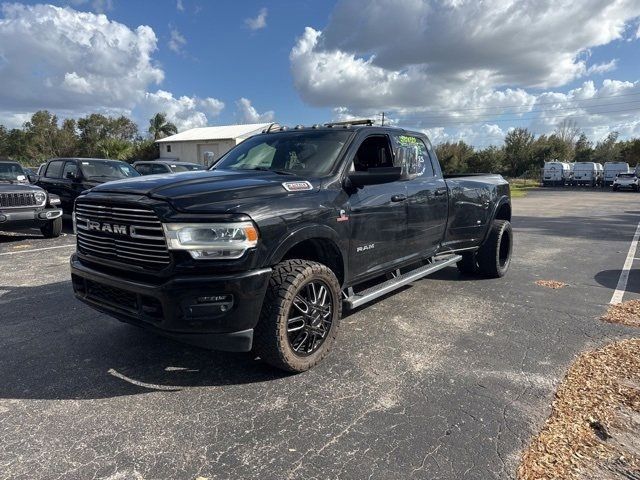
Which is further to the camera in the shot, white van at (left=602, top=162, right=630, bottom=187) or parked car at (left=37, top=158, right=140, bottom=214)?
white van at (left=602, top=162, right=630, bottom=187)

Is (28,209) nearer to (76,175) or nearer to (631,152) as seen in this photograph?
(76,175)

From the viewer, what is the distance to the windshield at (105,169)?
11430 millimetres

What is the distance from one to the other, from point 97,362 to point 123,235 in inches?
46.0

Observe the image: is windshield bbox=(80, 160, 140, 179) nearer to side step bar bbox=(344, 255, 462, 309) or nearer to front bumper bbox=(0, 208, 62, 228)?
front bumper bbox=(0, 208, 62, 228)

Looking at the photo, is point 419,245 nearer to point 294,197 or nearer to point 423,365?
point 423,365

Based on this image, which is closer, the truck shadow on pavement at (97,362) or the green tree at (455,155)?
the truck shadow on pavement at (97,362)

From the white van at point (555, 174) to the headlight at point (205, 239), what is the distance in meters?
48.3

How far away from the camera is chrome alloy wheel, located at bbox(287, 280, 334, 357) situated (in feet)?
11.4

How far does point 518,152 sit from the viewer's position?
184 feet

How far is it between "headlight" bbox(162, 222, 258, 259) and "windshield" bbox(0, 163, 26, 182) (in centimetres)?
1051

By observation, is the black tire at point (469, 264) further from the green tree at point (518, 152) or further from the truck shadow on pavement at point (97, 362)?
the green tree at point (518, 152)

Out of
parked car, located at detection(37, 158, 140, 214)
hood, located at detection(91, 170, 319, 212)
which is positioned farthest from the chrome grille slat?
hood, located at detection(91, 170, 319, 212)

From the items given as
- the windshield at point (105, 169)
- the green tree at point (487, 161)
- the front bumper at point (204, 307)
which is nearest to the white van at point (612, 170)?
the green tree at point (487, 161)

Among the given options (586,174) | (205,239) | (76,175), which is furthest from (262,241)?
(586,174)
